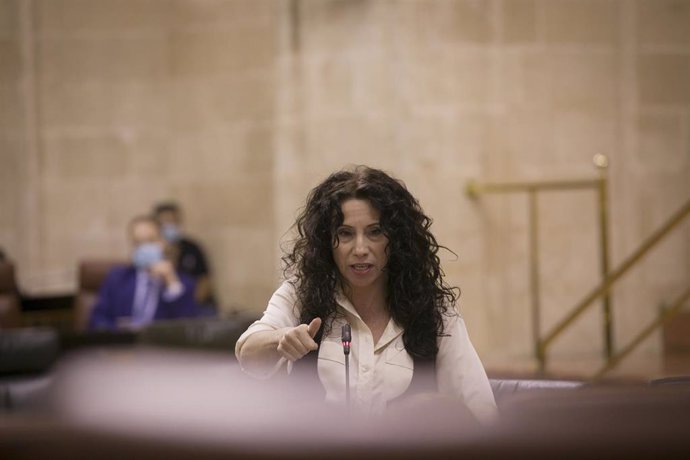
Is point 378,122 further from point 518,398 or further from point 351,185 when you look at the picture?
point 518,398

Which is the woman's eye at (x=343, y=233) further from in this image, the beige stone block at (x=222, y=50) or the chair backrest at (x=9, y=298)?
the beige stone block at (x=222, y=50)

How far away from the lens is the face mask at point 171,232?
877 centimetres

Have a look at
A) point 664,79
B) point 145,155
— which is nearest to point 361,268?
point 664,79

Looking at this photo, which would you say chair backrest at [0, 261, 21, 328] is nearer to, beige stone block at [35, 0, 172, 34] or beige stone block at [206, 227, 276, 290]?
beige stone block at [206, 227, 276, 290]

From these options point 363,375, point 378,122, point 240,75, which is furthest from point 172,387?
point 240,75

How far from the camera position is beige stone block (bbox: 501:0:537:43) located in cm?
749

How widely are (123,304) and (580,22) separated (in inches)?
142

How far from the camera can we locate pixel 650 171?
298 inches

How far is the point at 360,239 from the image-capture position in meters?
1.84

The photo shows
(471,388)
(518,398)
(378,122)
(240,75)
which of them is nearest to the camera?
(518,398)

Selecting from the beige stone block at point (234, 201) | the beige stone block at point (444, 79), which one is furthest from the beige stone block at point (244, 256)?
the beige stone block at point (444, 79)

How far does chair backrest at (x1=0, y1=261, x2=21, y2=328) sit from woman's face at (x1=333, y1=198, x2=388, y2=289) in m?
6.15

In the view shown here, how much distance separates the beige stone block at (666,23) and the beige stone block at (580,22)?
0.21m

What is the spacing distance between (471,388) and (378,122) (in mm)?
5773
